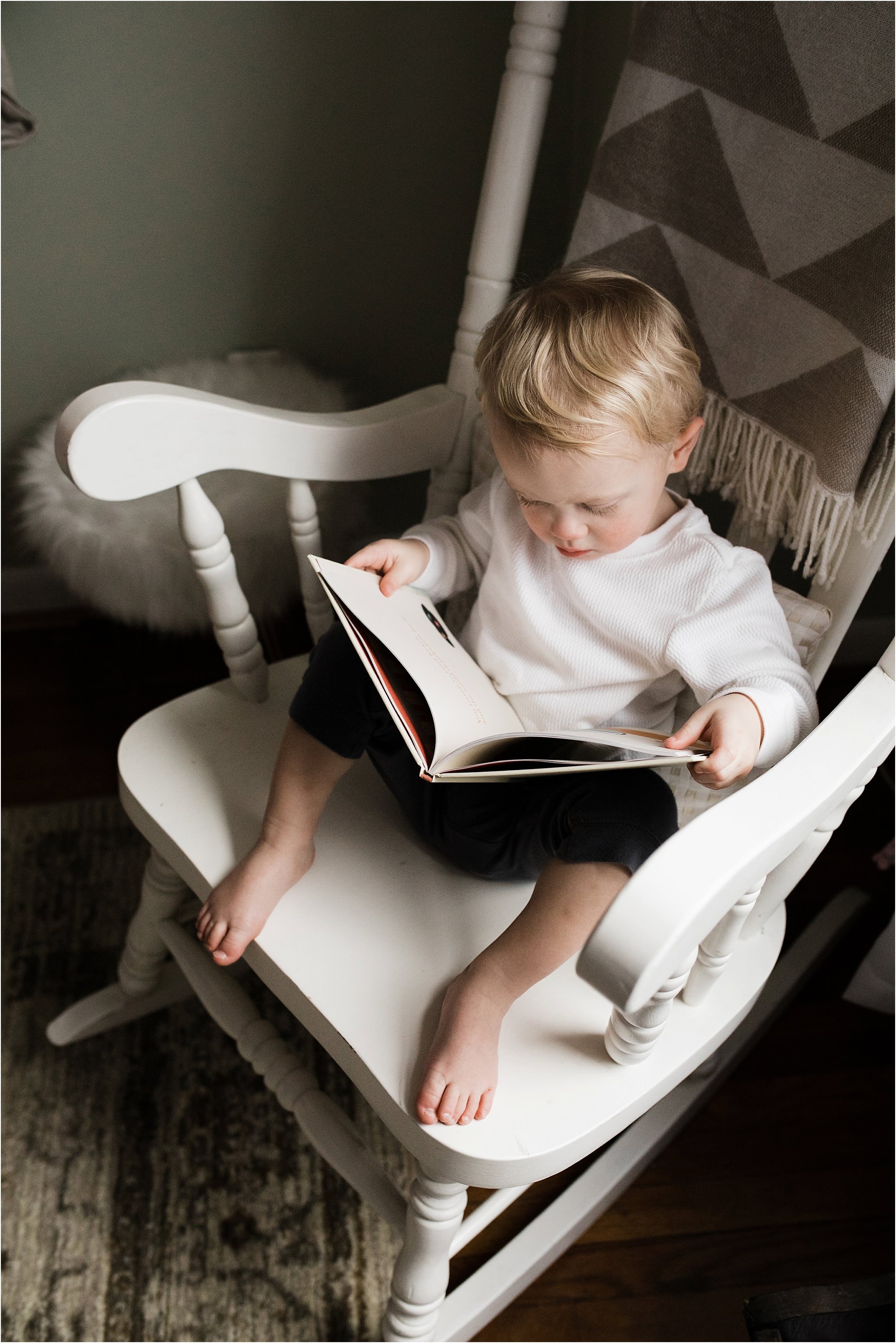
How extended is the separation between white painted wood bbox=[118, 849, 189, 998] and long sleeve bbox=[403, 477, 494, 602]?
326 mm

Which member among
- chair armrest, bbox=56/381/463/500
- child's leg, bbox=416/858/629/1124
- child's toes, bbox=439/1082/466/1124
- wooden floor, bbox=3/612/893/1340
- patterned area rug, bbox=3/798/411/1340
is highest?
chair armrest, bbox=56/381/463/500

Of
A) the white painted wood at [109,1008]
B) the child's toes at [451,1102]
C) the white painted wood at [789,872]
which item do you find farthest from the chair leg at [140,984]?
the white painted wood at [789,872]

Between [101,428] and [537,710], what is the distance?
1.22 ft

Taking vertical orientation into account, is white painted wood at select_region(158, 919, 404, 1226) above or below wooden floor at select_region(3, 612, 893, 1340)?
above

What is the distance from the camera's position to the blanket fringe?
68 cm

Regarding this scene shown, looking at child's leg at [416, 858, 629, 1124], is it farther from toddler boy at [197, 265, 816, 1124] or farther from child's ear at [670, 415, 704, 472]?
child's ear at [670, 415, 704, 472]

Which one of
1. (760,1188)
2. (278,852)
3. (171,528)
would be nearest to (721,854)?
(278,852)

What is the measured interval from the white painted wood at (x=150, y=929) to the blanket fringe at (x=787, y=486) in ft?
1.81

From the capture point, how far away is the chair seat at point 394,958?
23.5 inches

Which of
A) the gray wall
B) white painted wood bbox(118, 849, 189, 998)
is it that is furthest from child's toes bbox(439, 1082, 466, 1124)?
the gray wall

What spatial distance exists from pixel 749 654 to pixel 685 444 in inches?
6.3

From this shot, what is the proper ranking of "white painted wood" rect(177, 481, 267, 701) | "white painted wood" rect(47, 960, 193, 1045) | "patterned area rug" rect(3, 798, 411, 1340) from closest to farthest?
"white painted wood" rect(177, 481, 267, 701), "patterned area rug" rect(3, 798, 411, 1340), "white painted wood" rect(47, 960, 193, 1045)

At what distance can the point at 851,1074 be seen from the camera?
1.04 m

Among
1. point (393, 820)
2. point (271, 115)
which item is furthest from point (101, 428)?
point (271, 115)
